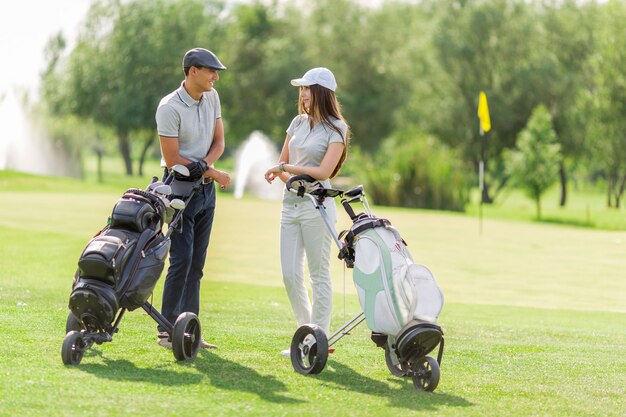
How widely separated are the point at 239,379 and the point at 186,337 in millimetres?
602

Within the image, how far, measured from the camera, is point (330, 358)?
21.8 feet

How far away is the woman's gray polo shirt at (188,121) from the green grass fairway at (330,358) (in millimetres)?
1296

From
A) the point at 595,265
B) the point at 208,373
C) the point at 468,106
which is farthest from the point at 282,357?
the point at 468,106

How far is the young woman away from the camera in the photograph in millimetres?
6395

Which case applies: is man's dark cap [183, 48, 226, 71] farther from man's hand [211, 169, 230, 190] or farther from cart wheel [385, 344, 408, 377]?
cart wheel [385, 344, 408, 377]

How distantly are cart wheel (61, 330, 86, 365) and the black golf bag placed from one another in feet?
0.34

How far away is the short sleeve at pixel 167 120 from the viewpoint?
21.5ft

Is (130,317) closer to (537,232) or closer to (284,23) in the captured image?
(537,232)

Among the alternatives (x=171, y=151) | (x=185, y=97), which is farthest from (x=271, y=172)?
(x=185, y=97)

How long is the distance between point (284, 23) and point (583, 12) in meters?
17.7

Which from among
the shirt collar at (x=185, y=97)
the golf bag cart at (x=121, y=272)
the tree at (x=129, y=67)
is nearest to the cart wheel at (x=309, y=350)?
the golf bag cart at (x=121, y=272)

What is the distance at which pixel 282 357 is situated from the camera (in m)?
6.52

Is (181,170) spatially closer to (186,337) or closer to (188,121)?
(188,121)

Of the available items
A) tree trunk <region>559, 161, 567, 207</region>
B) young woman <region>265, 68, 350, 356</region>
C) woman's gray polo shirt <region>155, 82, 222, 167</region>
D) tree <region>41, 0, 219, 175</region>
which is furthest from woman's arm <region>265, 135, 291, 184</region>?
tree trunk <region>559, 161, 567, 207</region>
